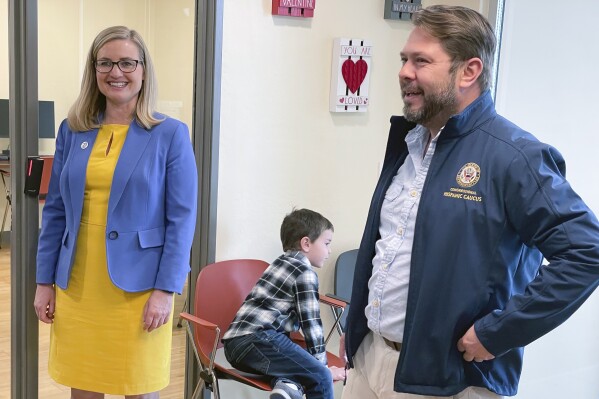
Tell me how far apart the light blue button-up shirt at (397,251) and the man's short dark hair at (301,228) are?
113 centimetres

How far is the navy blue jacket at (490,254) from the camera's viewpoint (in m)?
1.53

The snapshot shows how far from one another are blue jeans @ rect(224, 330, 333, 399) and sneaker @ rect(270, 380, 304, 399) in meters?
0.06

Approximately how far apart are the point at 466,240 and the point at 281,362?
1355 millimetres

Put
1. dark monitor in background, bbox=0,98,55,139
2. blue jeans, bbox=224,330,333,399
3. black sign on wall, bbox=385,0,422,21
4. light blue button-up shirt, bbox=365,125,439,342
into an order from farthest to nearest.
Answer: black sign on wall, bbox=385,0,422,21 < dark monitor in background, bbox=0,98,55,139 < blue jeans, bbox=224,330,333,399 < light blue button-up shirt, bbox=365,125,439,342

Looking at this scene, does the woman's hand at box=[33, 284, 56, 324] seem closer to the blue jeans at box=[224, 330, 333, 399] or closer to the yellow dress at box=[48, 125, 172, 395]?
the yellow dress at box=[48, 125, 172, 395]

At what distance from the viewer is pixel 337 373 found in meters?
2.97

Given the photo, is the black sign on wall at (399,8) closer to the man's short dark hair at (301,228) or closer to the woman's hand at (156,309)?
the man's short dark hair at (301,228)

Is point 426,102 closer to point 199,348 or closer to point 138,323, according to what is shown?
point 138,323

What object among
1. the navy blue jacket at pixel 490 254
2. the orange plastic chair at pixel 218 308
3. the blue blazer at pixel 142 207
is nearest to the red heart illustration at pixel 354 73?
the orange plastic chair at pixel 218 308

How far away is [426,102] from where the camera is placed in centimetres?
175

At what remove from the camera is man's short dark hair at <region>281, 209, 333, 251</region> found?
3.01 metres

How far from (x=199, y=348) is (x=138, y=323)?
0.55m

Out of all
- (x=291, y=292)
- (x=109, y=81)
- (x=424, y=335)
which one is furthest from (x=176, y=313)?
(x=424, y=335)

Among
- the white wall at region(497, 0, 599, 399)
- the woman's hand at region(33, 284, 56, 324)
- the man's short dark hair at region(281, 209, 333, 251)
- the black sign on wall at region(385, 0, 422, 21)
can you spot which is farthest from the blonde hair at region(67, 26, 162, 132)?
the white wall at region(497, 0, 599, 399)
